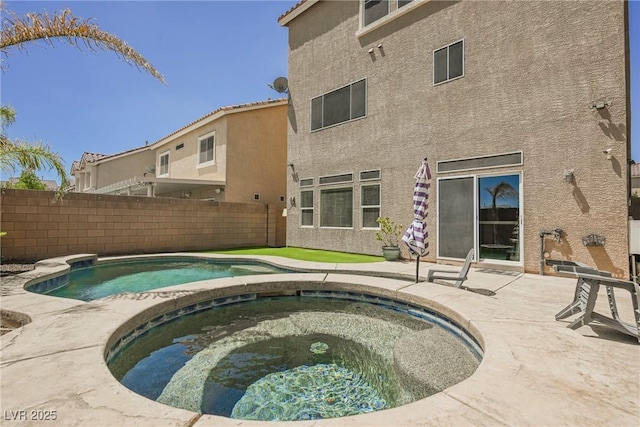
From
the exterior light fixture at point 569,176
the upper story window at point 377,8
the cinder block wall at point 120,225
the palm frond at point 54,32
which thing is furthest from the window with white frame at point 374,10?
the cinder block wall at point 120,225

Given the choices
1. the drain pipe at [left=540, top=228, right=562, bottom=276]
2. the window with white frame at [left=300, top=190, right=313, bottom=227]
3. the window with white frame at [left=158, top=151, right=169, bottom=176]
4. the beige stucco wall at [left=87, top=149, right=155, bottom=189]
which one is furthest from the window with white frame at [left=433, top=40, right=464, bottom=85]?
the beige stucco wall at [left=87, top=149, right=155, bottom=189]

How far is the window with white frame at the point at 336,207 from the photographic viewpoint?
12688 millimetres

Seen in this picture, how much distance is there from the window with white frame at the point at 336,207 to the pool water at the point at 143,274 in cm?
420

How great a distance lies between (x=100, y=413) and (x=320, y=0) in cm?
1669

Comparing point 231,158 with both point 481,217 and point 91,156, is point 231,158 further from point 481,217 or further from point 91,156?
point 91,156

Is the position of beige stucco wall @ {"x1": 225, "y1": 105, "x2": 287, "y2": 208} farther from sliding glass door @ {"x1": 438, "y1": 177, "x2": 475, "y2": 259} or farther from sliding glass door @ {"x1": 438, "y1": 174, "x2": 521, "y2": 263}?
sliding glass door @ {"x1": 438, "y1": 174, "x2": 521, "y2": 263}

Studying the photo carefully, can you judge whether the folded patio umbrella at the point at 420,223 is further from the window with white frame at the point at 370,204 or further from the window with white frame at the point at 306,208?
the window with white frame at the point at 306,208

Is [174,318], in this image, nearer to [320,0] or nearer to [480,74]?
[480,74]

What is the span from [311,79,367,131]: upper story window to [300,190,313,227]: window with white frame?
3.24 meters

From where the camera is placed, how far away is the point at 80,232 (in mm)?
11039

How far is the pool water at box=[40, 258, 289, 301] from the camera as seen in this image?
7.04 m

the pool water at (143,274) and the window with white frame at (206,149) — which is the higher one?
the window with white frame at (206,149)

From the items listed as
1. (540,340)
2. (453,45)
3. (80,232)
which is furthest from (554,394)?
(80,232)

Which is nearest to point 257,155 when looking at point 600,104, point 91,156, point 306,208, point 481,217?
point 306,208
